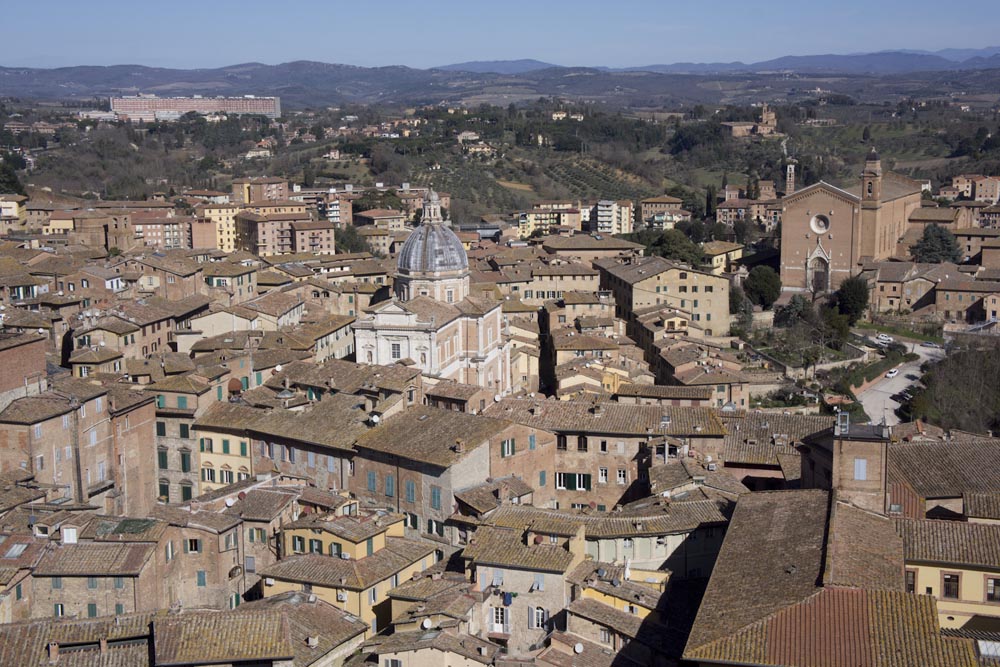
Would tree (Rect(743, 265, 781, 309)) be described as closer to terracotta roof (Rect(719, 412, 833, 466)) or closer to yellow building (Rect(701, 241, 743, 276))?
yellow building (Rect(701, 241, 743, 276))

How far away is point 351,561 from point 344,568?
0.35 metres

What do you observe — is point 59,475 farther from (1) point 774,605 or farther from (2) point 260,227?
(2) point 260,227

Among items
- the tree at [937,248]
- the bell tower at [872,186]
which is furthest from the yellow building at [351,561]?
the tree at [937,248]

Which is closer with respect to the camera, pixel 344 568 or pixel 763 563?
pixel 763 563

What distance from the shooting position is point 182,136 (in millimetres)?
144000

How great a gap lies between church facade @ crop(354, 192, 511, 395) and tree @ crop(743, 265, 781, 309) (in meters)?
21.0

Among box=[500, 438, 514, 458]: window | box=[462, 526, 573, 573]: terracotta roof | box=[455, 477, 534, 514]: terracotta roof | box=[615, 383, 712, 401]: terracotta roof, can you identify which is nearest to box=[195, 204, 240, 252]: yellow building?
box=[615, 383, 712, 401]: terracotta roof

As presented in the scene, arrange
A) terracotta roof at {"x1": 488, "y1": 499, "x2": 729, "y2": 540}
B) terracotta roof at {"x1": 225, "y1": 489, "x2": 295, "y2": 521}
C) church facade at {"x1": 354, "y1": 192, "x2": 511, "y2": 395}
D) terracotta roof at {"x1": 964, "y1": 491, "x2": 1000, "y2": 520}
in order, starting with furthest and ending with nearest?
church facade at {"x1": 354, "y1": 192, "x2": 511, "y2": 395}, terracotta roof at {"x1": 225, "y1": 489, "x2": 295, "y2": 521}, terracotta roof at {"x1": 488, "y1": 499, "x2": 729, "y2": 540}, terracotta roof at {"x1": 964, "y1": 491, "x2": 1000, "y2": 520}

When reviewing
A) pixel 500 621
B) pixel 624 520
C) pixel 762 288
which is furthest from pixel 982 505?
pixel 762 288

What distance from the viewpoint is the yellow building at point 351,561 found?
23.3 metres

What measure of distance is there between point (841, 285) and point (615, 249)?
11647 millimetres

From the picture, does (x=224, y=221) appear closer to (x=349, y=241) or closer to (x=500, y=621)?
(x=349, y=241)

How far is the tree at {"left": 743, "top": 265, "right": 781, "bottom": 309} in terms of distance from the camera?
62156mm

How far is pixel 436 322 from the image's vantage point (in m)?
39.0
